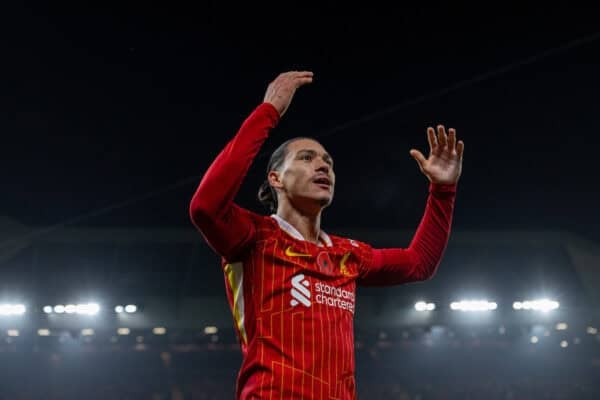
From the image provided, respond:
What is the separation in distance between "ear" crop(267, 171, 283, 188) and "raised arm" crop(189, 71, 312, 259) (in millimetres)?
244

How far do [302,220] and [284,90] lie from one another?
0.42 metres

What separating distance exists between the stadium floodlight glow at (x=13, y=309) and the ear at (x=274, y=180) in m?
11.8

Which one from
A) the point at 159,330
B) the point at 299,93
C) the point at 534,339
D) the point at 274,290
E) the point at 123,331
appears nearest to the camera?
the point at 274,290

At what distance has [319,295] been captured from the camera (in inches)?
75.0

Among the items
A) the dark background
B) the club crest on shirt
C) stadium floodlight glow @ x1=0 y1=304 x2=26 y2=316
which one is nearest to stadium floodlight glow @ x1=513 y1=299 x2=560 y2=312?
the dark background

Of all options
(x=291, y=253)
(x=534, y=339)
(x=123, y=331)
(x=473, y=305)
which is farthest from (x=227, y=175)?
(x=534, y=339)

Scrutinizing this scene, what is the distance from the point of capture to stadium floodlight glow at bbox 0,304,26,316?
41.4 ft

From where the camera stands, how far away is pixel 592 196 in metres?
11.0

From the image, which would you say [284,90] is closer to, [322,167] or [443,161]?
[322,167]

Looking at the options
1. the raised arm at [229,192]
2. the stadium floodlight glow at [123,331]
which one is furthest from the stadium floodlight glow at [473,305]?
the raised arm at [229,192]

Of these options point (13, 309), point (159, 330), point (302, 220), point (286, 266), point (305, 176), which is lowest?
point (286, 266)

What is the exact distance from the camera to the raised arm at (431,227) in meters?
2.26

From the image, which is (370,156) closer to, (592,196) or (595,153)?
(595,153)

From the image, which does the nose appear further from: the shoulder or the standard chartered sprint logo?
the standard chartered sprint logo
